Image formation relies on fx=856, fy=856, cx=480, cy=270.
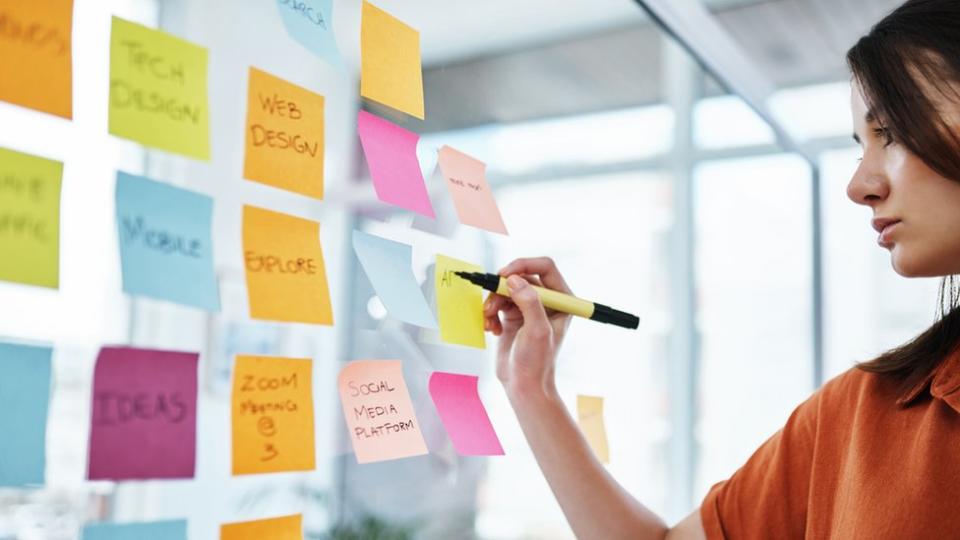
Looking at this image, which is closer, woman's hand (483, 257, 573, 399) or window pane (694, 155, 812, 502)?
woman's hand (483, 257, 573, 399)

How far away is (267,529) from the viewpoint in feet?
1.84

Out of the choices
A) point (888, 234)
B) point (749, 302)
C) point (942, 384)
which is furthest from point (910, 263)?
point (749, 302)

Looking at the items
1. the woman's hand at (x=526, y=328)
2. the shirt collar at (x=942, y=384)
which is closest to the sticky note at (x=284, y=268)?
the woman's hand at (x=526, y=328)

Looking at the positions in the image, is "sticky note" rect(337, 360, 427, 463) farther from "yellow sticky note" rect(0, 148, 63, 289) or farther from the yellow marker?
"yellow sticky note" rect(0, 148, 63, 289)

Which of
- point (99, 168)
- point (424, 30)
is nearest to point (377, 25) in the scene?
point (424, 30)

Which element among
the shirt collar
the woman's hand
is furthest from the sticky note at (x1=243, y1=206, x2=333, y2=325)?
the shirt collar

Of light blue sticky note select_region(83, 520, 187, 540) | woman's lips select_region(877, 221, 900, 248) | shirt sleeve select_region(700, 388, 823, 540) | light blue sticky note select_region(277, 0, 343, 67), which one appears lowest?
shirt sleeve select_region(700, 388, 823, 540)

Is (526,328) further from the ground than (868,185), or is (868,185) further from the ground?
(868,185)

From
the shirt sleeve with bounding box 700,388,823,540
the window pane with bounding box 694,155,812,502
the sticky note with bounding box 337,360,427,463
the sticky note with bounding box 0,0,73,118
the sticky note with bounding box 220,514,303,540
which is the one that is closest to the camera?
the sticky note with bounding box 0,0,73,118

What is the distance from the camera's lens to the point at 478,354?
92cm

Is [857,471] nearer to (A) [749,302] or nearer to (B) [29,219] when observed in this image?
(B) [29,219]

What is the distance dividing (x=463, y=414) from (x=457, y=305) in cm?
10

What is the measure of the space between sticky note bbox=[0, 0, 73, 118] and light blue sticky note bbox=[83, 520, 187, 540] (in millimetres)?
224

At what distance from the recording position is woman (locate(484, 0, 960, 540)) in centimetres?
78
